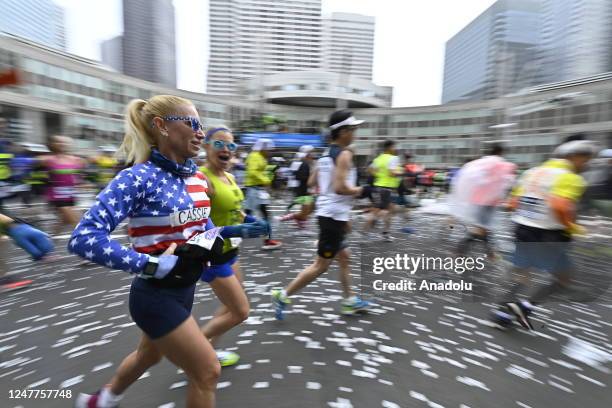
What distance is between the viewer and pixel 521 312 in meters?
3.46

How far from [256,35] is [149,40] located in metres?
62.5

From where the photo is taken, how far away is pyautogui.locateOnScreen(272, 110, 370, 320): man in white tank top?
3.37m

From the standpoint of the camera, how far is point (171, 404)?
7.44 ft

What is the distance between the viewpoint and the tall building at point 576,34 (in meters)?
20.4

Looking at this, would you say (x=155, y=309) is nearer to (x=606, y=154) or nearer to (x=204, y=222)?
(x=204, y=222)

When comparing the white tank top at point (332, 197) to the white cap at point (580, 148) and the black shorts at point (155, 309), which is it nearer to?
the white cap at point (580, 148)

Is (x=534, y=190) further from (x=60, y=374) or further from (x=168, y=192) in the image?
(x=60, y=374)

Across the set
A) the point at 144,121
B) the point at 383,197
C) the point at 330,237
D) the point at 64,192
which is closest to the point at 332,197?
the point at 330,237

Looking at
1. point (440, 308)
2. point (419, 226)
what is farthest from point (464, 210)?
point (419, 226)

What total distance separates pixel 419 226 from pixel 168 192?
849cm

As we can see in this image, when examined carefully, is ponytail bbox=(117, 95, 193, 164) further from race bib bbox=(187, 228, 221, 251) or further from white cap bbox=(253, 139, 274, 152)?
white cap bbox=(253, 139, 274, 152)

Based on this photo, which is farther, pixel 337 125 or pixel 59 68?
pixel 59 68

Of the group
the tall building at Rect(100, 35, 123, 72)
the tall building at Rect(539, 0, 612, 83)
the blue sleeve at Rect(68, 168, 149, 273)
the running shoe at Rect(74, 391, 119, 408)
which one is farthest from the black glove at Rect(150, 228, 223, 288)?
the tall building at Rect(100, 35, 123, 72)

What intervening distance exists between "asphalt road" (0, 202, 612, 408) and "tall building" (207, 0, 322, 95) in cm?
7497
